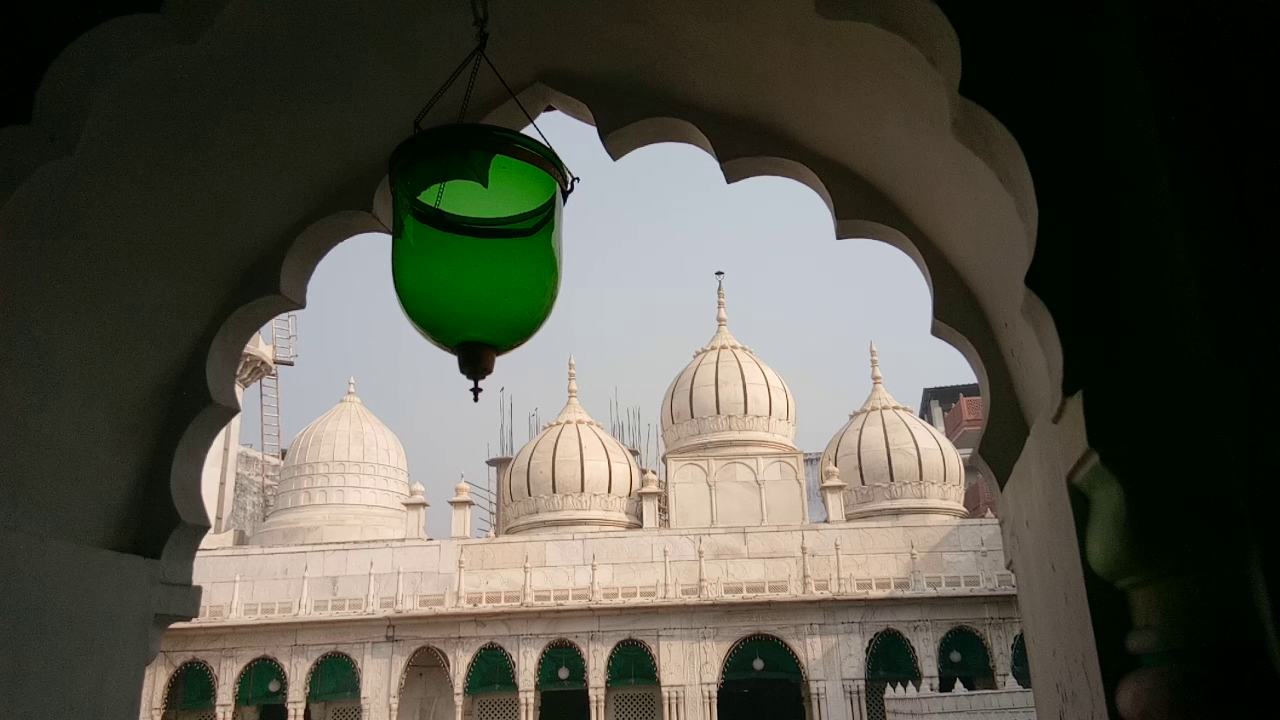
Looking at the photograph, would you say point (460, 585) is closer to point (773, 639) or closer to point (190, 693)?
point (190, 693)

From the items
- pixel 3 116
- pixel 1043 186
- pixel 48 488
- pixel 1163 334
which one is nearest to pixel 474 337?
pixel 3 116

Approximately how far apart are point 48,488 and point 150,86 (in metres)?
1.09

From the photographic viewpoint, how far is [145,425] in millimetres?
2781

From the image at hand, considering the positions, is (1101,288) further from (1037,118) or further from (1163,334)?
(1037,118)

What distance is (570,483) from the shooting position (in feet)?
75.2

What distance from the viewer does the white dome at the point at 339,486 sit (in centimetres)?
2364

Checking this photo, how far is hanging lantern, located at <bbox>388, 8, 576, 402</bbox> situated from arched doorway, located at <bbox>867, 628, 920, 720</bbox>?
57.5 feet

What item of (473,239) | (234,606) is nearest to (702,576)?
(234,606)

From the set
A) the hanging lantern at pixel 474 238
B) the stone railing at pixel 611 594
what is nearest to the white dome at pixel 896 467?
the stone railing at pixel 611 594

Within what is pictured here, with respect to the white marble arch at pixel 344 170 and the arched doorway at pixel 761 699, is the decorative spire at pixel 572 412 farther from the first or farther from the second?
the white marble arch at pixel 344 170

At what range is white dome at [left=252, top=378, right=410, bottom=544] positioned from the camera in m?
23.6

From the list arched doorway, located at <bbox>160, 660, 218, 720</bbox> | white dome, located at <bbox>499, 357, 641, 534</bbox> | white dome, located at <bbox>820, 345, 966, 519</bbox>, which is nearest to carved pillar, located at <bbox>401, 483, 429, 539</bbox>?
white dome, located at <bbox>499, 357, 641, 534</bbox>

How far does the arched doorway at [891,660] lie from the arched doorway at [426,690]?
878cm

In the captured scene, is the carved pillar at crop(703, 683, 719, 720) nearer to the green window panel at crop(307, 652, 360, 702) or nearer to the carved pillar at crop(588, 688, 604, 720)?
the carved pillar at crop(588, 688, 604, 720)
